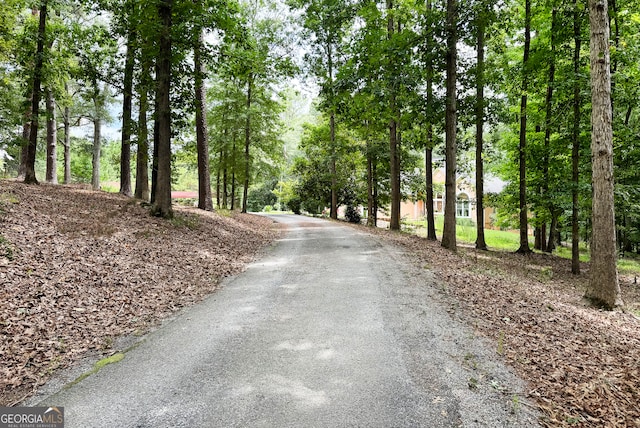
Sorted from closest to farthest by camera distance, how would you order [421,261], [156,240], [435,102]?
[156,240] → [421,261] → [435,102]

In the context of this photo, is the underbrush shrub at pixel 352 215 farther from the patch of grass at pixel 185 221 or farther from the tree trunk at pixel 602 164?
the tree trunk at pixel 602 164

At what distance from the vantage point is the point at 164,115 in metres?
10.8

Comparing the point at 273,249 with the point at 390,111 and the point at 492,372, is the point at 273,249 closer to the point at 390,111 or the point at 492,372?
the point at 390,111

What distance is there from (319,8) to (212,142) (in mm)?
12008

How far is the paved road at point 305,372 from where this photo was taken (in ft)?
10.2

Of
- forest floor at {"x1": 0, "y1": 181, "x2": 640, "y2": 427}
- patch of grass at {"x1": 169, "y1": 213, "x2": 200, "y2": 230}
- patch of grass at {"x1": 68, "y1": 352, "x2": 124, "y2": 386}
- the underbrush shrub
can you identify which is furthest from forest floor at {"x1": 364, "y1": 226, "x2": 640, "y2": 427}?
the underbrush shrub

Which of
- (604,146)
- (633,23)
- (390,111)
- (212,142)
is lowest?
(604,146)

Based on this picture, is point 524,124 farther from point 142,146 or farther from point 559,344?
point 142,146

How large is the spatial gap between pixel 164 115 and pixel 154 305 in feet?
22.8

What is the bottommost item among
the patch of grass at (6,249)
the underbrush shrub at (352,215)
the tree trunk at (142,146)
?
the patch of grass at (6,249)

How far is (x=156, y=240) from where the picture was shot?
8.91 meters

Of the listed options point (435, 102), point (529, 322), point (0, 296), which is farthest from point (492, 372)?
point (435, 102)

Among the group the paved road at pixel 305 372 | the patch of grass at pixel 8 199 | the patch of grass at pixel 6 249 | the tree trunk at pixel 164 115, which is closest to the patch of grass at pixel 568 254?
the paved road at pixel 305 372

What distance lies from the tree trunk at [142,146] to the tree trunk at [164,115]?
1.65 metres
